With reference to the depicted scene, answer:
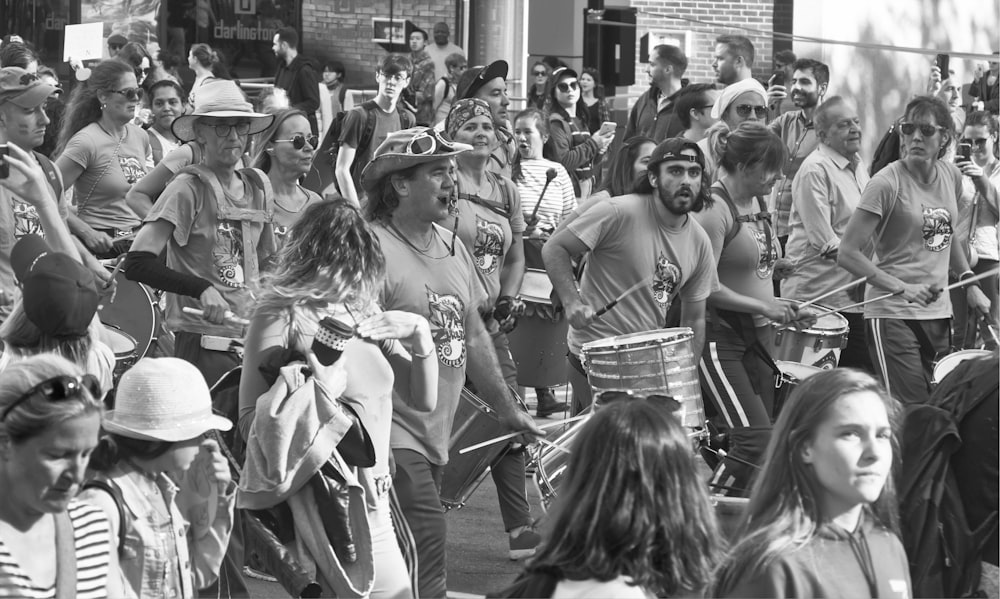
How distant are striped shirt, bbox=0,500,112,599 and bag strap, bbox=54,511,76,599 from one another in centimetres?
2

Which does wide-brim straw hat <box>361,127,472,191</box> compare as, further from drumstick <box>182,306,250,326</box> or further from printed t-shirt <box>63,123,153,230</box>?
printed t-shirt <box>63,123,153,230</box>

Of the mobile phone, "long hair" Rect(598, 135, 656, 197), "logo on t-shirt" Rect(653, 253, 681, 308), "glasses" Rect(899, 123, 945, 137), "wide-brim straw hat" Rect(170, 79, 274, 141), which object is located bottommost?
"logo on t-shirt" Rect(653, 253, 681, 308)

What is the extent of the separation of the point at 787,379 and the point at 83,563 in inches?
167

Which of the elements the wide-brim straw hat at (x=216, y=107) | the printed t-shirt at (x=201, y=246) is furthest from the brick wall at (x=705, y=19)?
the printed t-shirt at (x=201, y=246)

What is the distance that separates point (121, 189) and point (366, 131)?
5.92 feet

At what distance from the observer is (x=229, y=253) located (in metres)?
6.31

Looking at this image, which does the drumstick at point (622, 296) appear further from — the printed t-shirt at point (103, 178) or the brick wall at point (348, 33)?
the brick wall at point (348, 33)

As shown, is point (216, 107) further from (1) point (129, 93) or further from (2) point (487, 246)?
(1) point (129, 93)

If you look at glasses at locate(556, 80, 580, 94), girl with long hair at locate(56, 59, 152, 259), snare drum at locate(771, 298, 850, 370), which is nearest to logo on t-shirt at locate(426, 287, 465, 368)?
snare drum at locate(771, 298, 850, 370)

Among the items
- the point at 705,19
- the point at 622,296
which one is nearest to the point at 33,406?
the point at 622,296

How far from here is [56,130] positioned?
500 inches

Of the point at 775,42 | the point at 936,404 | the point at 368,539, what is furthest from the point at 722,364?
the point at 775,42

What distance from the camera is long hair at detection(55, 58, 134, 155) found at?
29.3 feet

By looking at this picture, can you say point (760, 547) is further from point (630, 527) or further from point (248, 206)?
point (248, 206)
